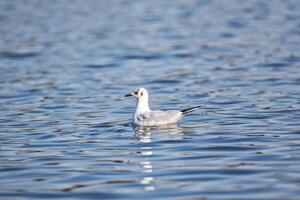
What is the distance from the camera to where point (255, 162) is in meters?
12.4

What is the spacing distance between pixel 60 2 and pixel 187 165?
35067 mm

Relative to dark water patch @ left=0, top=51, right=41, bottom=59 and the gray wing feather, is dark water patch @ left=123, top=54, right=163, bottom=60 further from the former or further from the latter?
the gray wing feather

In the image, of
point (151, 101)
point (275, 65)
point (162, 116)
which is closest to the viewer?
point (162, 116)

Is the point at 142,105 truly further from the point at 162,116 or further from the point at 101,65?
the point at 101,65

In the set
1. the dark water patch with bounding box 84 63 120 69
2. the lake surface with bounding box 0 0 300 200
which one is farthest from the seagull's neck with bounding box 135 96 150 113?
the dark water patch with bounding box 84 63 120 69

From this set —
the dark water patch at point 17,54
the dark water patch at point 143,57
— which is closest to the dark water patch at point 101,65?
the dark water patch at point 143,57

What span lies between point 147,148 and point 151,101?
6.44 metres

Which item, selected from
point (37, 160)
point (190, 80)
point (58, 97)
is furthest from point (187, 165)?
point (190, 80)

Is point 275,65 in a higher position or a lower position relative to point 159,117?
higher

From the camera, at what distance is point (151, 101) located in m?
20.5

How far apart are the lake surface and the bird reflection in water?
0.8 inches

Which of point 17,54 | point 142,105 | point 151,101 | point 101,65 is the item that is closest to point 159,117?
point 142,105

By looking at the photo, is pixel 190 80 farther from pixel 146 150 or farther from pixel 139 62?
pixel 146 150

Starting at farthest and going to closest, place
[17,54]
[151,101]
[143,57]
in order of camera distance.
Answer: [17,54], [143,57], [151,101]
